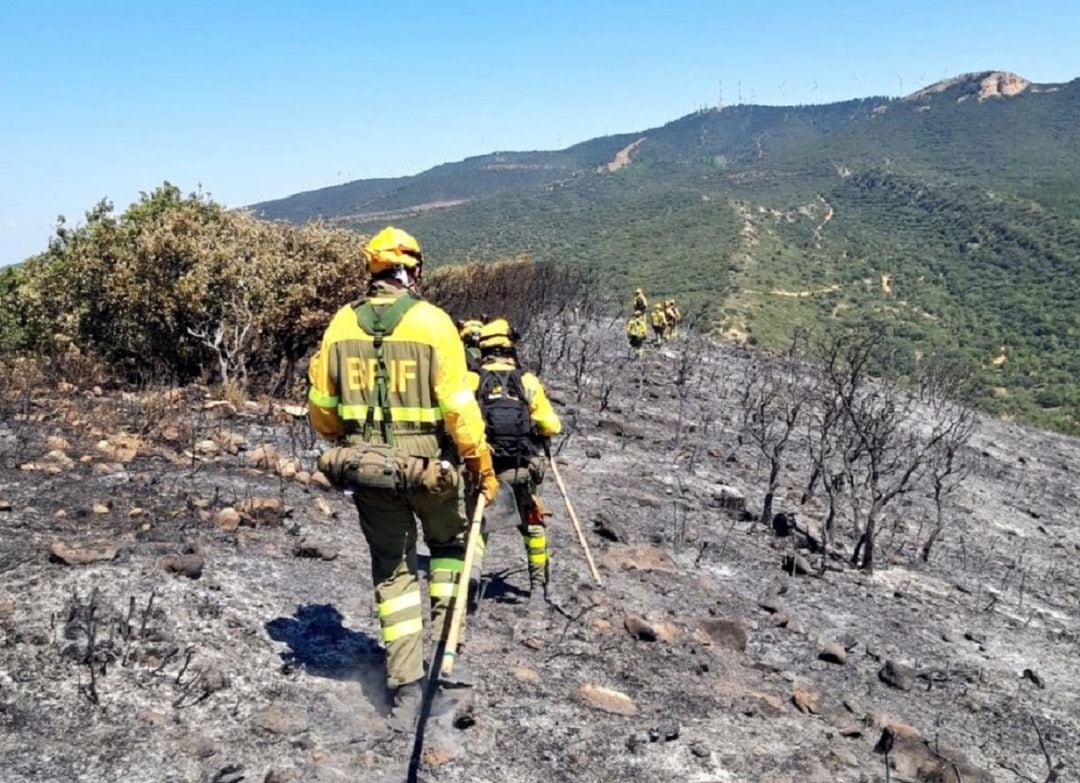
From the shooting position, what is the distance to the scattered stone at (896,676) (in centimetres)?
580

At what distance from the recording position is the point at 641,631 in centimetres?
534

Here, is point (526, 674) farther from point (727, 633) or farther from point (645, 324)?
point (645, 324)

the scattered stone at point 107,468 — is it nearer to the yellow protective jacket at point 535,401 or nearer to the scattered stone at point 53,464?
the scattered stone at point 53,464

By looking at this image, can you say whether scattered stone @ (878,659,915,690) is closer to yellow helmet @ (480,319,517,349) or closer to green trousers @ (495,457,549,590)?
green trousers @ (495,457,549,590)

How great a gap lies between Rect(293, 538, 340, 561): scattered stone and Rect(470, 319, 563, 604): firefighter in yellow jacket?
1.33 m

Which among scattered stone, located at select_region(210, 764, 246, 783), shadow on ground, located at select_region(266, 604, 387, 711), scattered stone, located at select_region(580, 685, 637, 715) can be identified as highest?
scattered stone, located at select_region(210, 764, 246, 783)

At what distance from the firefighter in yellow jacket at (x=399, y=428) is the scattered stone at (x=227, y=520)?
7.24ft

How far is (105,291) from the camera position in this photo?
34.5 feet

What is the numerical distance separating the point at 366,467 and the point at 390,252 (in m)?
0.95

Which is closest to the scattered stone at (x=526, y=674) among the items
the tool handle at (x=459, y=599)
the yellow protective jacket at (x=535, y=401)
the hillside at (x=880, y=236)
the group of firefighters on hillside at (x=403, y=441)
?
the group of firefighters on hillside at (x=403, y=441)

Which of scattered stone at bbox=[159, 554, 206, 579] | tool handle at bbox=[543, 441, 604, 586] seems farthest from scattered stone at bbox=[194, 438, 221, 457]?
tool handle at bbox=[543, 441, 604, 586]

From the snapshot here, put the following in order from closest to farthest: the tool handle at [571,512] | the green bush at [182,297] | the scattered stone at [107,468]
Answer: the tool handle at [571,512]
the scattered stone at [107,468]
the green bush at [182,297]

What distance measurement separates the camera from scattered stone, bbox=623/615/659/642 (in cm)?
534

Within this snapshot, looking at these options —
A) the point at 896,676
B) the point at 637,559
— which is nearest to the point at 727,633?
the point at 896,676
